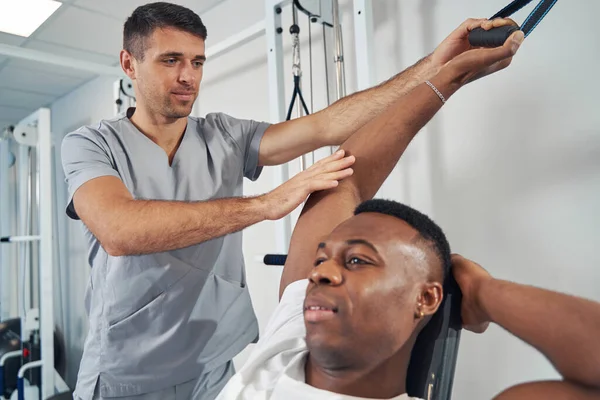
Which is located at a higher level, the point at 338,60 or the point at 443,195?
the point at 338,60

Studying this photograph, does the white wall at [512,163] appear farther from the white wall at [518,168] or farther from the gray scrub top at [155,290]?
the gray scrub top at [155,290]

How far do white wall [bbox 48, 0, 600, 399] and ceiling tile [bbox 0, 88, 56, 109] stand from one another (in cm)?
359

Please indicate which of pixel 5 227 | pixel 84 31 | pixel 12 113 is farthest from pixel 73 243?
pixel 84 31

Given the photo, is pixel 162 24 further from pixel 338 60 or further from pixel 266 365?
pixel 266 365

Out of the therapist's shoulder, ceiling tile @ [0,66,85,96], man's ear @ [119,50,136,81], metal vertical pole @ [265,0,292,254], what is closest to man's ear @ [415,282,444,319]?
metal vertical pole @ [265,0,292,254]

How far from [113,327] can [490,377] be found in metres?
1.19

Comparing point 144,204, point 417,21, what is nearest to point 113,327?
point 144,204

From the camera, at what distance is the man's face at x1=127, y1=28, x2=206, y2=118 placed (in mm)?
1438

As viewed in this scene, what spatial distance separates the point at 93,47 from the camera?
3195mm

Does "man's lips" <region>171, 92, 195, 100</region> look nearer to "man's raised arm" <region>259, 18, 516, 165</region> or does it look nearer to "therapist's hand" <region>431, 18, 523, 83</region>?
"man's raised arm" <region>259, 18, 516, 165</region>

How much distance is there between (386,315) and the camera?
840mm

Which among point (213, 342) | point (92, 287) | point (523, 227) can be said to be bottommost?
point (213, 342)

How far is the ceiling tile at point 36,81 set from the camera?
11.7 feet

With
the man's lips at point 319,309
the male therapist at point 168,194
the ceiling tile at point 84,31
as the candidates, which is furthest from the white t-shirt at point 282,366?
the ceiling tile at point 84,31
